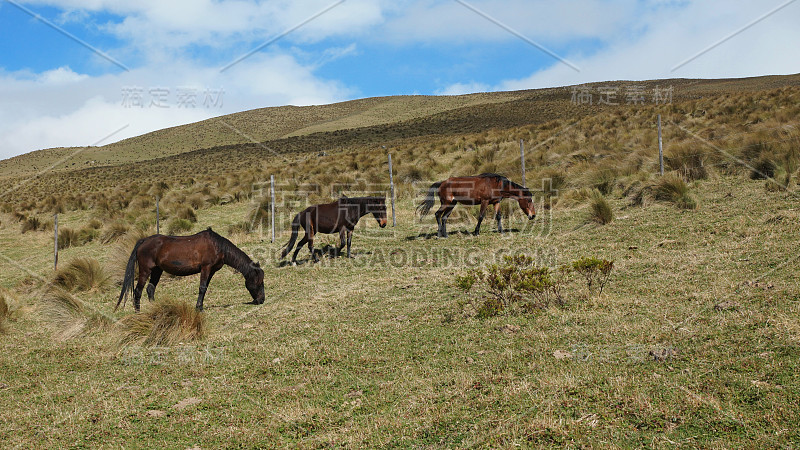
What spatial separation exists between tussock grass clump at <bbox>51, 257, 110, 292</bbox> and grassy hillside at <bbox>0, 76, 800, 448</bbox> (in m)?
0.06

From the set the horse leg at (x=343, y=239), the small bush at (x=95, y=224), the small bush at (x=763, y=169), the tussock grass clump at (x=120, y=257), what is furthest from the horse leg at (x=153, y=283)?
the small bush at (x=95, y=224)

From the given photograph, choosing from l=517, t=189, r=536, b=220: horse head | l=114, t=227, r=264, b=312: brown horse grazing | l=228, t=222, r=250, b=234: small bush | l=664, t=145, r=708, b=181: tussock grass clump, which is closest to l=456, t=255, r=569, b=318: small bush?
l=114, t=227, r=264, b=312: brown horse grazing

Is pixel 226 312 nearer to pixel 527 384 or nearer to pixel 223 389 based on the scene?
pixel 223 389

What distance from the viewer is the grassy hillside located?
4.15 metres

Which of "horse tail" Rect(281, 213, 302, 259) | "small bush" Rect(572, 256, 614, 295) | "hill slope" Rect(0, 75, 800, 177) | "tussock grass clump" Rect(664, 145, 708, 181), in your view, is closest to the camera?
"small bush" Rect(572, 256, 614, 295)

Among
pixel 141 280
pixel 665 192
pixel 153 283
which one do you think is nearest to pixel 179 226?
pixel 153 283

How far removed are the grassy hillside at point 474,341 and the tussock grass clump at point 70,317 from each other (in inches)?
1.4

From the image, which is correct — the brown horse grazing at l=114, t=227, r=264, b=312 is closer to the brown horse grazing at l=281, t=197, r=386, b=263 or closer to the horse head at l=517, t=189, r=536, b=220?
the brown horse grazing at l=281, t=197, r=386, b=263

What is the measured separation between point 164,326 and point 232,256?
209 centimetres

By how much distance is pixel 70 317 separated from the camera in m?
8.73

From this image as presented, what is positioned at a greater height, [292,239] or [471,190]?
[471,190]

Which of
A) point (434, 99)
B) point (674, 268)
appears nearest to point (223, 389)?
point (674, 268)

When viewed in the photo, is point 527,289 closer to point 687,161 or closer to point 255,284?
point 255,284

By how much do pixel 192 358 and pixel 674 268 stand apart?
22.2 feet
